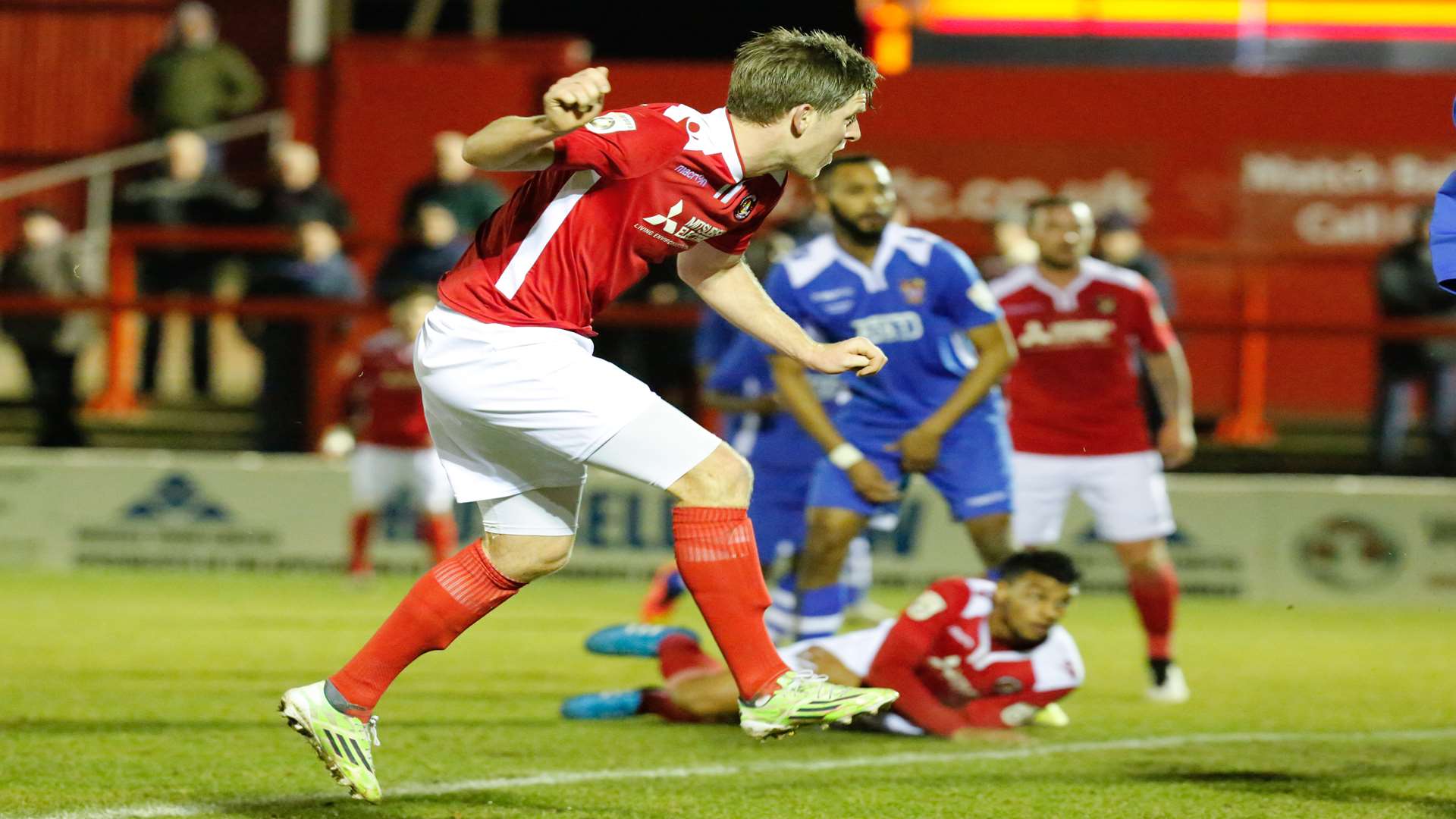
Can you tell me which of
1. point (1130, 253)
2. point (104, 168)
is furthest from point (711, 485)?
point (104, 168)

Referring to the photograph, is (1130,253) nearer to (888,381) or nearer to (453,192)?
(453,192)

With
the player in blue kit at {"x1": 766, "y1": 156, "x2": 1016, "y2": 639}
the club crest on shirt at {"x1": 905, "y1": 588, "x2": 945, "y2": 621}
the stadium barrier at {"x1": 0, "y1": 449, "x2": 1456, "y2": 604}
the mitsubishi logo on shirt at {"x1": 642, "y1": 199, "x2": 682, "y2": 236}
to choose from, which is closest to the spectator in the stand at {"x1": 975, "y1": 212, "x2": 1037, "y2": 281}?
the stadium barrier at {"x1": 0, "y1": 449, "x2": 1456, "y2": 604}

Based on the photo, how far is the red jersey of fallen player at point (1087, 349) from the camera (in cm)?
854

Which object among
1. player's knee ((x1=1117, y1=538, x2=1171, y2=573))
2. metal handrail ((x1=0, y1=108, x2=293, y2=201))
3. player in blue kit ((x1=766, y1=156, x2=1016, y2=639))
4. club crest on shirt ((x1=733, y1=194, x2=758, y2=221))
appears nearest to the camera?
club crest on shirt ((x1=733, y1=194, x2=758, y2=221))

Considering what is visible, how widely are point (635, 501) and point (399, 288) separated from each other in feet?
6.77

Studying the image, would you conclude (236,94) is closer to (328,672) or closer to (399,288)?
(399,288)

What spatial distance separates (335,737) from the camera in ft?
15.7

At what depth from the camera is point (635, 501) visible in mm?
12047

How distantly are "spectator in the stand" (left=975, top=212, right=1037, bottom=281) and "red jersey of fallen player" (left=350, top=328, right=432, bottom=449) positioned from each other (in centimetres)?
366

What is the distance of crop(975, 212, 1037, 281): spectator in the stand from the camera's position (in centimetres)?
1155

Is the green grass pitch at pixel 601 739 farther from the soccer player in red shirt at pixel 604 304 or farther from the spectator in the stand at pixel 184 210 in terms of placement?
the spectator in the stand at pixel 184 210

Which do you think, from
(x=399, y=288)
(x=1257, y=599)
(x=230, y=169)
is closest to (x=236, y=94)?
(x=230, y=169)

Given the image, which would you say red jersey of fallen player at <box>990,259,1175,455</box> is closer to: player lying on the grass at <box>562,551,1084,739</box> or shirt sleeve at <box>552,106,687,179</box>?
player lying on the grass at <box>562,551,1084,739</box>

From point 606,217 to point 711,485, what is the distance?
711 millimetres
